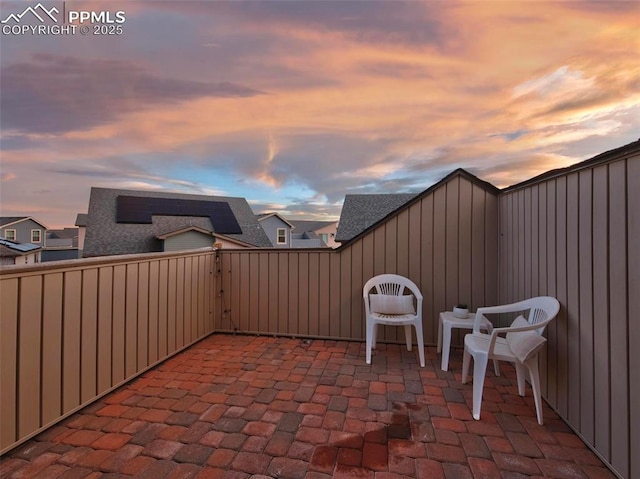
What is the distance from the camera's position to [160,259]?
2.84m

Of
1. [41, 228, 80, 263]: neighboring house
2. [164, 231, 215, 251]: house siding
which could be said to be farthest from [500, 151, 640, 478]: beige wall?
[41, 228, 80, 263]: neighboring house

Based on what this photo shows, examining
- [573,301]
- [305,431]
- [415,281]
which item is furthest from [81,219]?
[573,301]

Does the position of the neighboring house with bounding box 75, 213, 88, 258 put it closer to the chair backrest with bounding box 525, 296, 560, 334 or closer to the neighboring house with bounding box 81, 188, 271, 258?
the neighboring house with bounding box 81, 188, 271, 258

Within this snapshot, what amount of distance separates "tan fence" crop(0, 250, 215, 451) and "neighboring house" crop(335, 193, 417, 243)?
6973 mm

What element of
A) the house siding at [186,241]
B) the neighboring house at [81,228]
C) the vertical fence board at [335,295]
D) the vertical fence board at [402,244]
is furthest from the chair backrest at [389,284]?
the neighboring house at [81,228]

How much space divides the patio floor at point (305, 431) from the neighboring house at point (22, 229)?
1959 cm

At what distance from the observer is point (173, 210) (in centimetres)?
1324

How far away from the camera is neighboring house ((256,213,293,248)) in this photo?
1647 centimetres

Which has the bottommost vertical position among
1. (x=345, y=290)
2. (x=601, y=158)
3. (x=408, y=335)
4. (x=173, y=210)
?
(x=408, y=335)

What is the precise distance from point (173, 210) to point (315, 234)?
447 inches

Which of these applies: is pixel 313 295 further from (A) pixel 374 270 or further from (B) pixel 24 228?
(B) pixel 24 228

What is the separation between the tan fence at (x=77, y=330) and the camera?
162cm

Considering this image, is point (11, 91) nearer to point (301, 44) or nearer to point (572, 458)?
point (301, 44)

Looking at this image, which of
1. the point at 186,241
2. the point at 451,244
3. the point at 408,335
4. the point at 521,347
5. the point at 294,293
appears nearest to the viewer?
the point at 521,347
